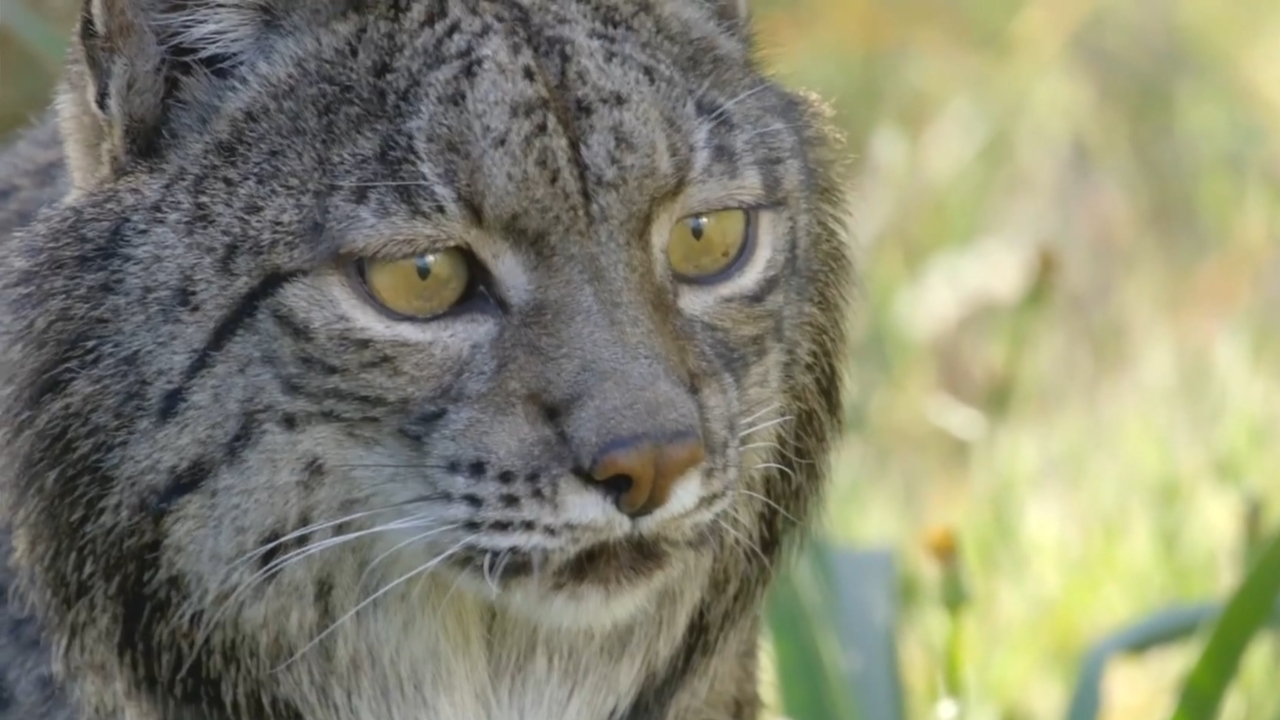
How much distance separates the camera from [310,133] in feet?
11.0

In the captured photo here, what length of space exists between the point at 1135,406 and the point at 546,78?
3.83 meters

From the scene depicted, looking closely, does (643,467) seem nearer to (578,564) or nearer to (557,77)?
(578,564)

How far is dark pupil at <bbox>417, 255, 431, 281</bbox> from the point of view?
3.25 m

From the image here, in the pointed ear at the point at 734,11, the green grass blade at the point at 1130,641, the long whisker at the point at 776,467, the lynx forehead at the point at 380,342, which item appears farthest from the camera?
the green grass blade at the point at 1130,641

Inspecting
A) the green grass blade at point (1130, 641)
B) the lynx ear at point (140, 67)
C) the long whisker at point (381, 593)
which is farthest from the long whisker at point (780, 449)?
the lynx ear at point (140, 67)

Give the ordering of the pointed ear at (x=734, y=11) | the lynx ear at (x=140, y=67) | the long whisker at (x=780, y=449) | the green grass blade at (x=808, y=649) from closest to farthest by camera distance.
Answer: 1. the lynx ear at (x=140, y=67)
2. the long whisker at (x=780, y=449)
3. the pointed ear at (x=734, y=11)
4. the green grass blade at (x=808, y=649)

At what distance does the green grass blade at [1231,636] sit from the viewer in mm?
3615

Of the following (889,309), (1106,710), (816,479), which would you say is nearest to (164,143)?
(816,479)

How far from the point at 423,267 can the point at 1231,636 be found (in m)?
1.72

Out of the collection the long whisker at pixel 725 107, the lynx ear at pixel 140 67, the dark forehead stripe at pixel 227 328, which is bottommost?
the dark forehead stripe at pixel 227 328

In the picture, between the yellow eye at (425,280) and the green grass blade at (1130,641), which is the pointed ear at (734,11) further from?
the green grass blade at (1130,641)

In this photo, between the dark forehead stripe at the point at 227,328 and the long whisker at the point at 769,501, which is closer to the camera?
the dark forehead stripe at the point at 227,328

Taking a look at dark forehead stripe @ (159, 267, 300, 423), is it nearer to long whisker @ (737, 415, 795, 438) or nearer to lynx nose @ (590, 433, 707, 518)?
lynx nose @ (590, 433, 707, 518)

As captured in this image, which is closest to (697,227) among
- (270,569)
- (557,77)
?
(557,77)
